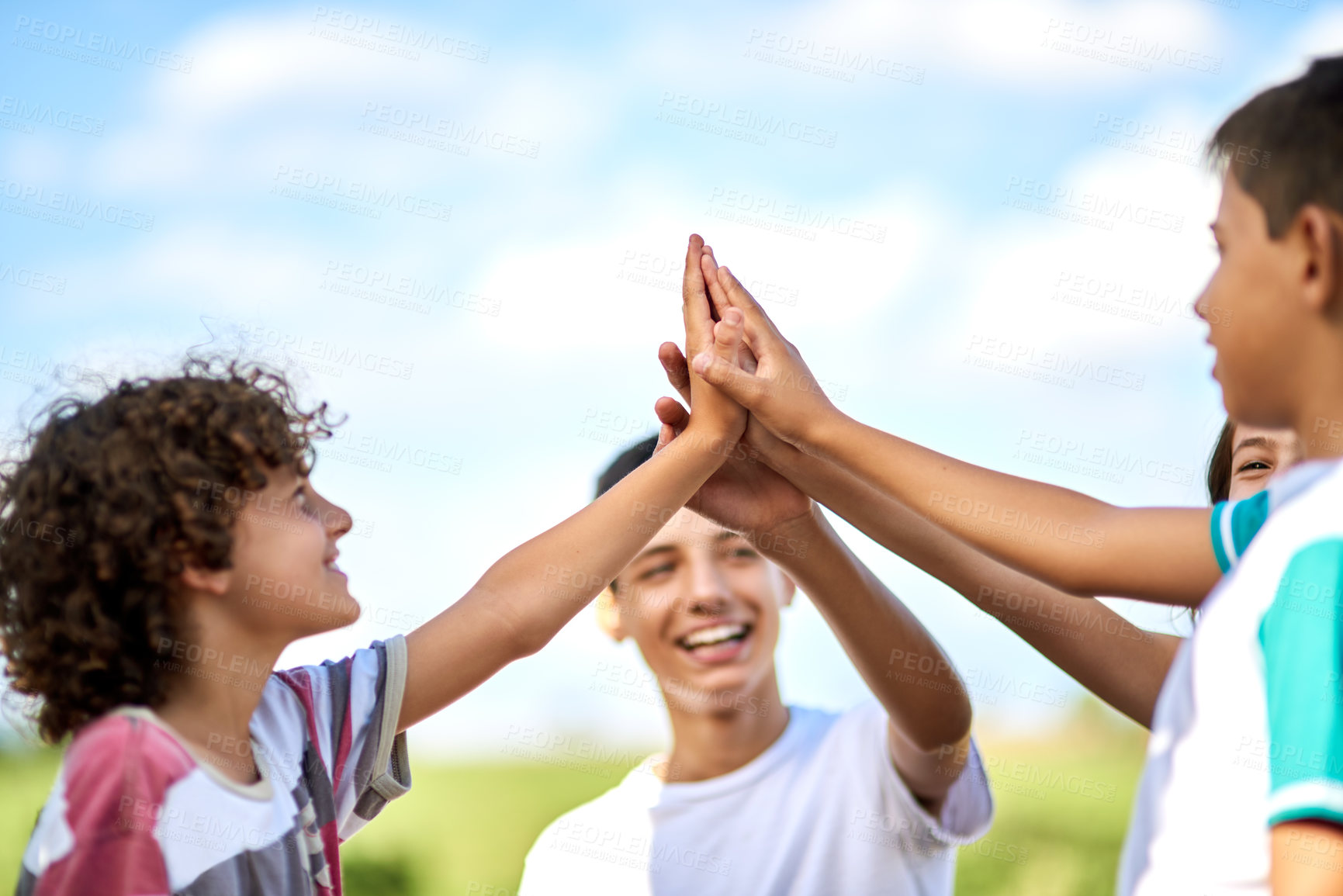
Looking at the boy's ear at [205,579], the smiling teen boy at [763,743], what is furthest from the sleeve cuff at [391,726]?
the smiling teen boy at [763,743]

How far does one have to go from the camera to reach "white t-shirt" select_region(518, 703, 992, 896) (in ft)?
7.50

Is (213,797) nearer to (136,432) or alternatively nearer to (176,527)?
(176,527)

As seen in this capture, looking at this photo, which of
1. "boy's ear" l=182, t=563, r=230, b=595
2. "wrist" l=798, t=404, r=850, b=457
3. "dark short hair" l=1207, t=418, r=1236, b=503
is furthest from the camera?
"dark short hair" l=1207, t=418, r=1236, b=503

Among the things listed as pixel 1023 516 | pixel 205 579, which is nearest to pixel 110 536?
pixel 205 579

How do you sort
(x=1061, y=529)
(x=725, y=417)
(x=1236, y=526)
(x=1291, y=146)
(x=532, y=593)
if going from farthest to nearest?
(x=725, y=417) < (x=532, y=593) < (x=1061, y=529) < (x=1236, y=526) < (x=1291, y=146)

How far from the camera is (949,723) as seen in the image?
2.16 metres

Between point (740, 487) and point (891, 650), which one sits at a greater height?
point (740, 487)

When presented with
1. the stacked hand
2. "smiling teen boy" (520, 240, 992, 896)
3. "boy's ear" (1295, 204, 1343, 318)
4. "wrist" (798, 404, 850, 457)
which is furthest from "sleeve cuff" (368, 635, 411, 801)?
"boy's ear" (1295, 204, 1343, 318)

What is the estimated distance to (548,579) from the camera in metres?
1.96

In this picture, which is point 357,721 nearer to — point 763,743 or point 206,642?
point 206,642

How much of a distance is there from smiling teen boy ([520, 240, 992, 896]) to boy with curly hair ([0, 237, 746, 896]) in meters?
0.58

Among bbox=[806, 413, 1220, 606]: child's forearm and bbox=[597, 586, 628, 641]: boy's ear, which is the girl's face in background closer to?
bbox=[806, 413, 1220, 606]: child's forearm

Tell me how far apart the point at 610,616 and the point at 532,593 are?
1.25 m

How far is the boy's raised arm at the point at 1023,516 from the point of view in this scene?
5.06 feet
